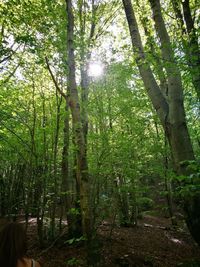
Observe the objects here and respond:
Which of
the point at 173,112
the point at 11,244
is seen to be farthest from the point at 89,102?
the point at 11,244

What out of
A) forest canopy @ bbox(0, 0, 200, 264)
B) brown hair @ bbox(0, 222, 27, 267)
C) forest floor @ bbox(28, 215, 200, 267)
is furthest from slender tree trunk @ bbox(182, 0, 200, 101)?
forest floor @ bbox(28, 215, 200, 267)

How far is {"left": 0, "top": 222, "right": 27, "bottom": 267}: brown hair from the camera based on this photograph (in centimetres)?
179

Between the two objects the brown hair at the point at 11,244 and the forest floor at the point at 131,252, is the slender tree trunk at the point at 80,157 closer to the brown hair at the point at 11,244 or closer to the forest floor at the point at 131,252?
the forest floor at the point at 131,252

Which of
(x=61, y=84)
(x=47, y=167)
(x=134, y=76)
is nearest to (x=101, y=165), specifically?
(x=47, y=167)

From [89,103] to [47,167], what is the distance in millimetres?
2827

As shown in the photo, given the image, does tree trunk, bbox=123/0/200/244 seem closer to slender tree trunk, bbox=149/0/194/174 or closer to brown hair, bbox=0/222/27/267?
slender tree trunk, bbox=149/0/194/174

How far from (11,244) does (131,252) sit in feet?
21.8

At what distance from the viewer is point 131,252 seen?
25.1 ft

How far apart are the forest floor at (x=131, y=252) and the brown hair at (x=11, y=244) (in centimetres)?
401

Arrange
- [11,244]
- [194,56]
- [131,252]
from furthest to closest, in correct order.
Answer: [131,252]
[194,56]
[11,244]

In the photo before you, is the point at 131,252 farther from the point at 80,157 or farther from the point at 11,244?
the point at 11,244

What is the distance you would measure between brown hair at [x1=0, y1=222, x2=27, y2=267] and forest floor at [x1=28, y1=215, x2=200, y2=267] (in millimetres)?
4006

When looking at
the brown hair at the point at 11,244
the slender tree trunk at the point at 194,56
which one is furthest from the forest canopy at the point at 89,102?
the brown hair at the point at 11,244

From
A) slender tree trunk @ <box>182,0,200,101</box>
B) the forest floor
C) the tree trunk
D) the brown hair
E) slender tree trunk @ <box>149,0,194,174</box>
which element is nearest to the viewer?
the brown hair
